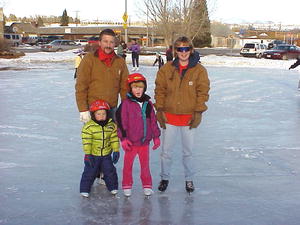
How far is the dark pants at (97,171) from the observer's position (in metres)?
3.98

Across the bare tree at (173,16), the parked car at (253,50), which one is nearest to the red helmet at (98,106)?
the bare tree at (173,16)

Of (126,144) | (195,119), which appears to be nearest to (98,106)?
(126,144)

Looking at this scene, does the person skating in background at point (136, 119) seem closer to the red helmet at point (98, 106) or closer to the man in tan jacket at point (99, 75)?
the red helmet at point (98, 106)

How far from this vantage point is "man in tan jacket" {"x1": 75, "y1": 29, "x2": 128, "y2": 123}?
13.0ft

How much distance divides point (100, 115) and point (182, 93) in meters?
0.82

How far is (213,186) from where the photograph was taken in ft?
14.3

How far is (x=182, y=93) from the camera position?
3938 millimetres

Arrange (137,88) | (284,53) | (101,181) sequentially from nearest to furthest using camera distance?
(137,88)
(101,181)
(284,53)

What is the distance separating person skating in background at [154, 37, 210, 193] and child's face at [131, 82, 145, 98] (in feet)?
0.88

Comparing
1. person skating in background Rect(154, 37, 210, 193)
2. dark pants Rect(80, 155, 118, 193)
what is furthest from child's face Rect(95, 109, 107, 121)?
person skating in background Rect(154, 37, 210, 193)

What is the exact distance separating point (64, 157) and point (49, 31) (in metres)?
86.3

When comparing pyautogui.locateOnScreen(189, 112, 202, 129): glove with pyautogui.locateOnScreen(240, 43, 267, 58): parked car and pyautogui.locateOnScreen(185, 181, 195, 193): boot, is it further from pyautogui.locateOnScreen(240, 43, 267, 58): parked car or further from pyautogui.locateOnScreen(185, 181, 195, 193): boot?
pyautogui.locateOnScreen(240, 43, 267, 58): parked car

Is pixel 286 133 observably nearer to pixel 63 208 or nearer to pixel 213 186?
pixel 213 186

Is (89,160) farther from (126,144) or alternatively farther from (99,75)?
(99,75)
